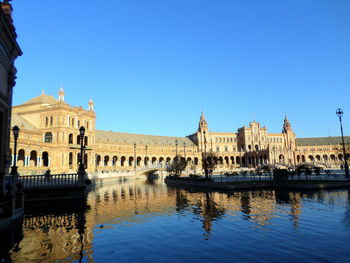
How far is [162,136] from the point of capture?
13212 centimetres

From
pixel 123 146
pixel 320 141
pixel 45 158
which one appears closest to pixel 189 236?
pixel 45 158

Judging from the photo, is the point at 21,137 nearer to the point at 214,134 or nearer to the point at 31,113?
the point at 31,113

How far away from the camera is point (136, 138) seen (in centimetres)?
11875

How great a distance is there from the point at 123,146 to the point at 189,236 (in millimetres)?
95864

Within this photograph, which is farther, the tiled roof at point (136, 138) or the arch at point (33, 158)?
the tiled roof at point (136, 138)

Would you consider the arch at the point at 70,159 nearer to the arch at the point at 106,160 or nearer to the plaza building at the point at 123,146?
the plaza building at the point at 123,146

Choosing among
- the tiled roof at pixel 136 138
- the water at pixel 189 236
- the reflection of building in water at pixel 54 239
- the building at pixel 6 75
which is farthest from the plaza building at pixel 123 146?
the reflection of building in water at pixel 54 239

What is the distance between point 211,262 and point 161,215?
9.07m

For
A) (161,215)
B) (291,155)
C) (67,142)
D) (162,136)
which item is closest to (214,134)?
(162,136)

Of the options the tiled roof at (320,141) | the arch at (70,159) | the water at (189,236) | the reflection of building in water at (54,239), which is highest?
the tiled roof at (320,141)

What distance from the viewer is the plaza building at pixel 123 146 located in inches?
2709

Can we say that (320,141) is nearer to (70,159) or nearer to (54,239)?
(70,159)

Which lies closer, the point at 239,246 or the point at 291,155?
the point at 239,246

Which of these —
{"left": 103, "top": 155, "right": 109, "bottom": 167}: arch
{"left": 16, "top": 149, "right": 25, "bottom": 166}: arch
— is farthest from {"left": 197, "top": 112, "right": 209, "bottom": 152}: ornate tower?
{"left": 16, "top": 149, "right": 25, "bottom": 166}: arch
